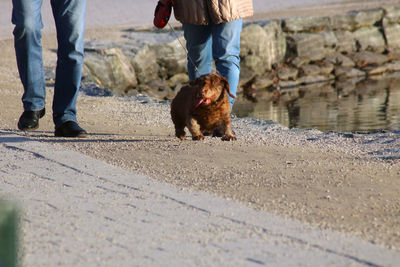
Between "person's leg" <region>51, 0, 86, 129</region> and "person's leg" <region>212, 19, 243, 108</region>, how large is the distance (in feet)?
3.55

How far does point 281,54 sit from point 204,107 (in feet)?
35.0

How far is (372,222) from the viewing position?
11.2ft

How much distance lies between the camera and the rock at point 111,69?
12148mm

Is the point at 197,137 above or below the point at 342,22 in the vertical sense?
above

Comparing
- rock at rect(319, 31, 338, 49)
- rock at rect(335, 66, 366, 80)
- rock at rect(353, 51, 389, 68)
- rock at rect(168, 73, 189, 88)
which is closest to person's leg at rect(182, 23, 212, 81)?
rock at rect(168, 73, 189, 88)

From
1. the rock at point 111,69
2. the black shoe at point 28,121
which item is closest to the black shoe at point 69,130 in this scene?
the black shoe at point 28,121

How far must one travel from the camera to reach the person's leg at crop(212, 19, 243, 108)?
5.89 meters

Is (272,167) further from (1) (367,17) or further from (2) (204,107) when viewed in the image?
(1) (367,17)

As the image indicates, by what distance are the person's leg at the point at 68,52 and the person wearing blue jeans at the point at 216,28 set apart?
28.7 inches

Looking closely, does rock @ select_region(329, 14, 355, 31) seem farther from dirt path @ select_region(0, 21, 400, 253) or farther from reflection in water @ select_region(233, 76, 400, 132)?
dirt path @ select_region(0, 21, 400, 253)

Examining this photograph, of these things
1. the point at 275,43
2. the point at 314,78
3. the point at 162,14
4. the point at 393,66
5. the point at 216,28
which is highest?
the point at 162,14

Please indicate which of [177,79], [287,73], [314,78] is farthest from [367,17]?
[177,79]

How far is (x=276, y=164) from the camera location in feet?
15.5

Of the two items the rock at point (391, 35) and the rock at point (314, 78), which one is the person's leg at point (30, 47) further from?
the rock at point (391, 35)
